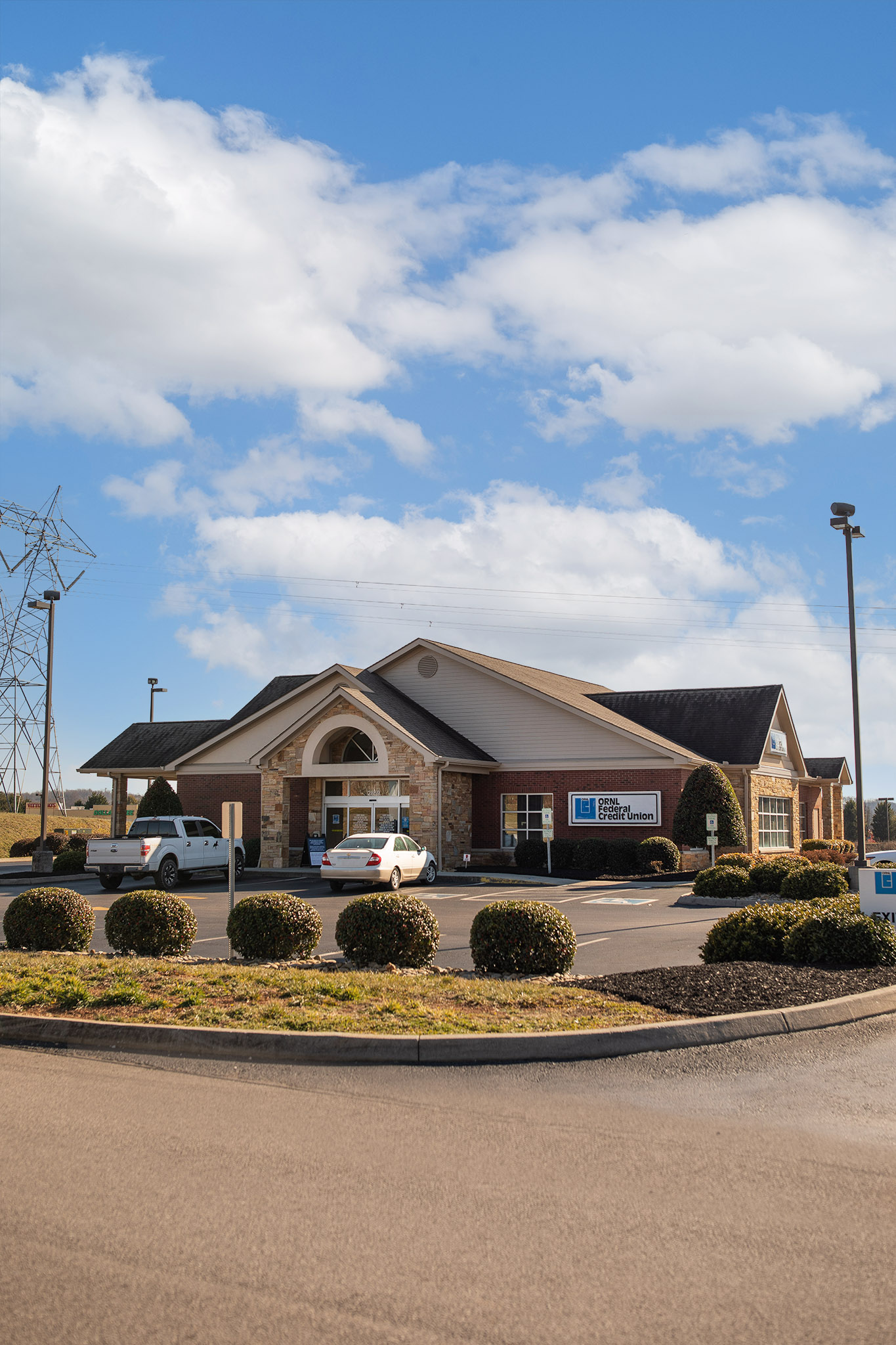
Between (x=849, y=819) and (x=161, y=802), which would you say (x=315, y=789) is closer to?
(x=161, y=802)

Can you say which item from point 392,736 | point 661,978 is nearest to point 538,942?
point 661,978

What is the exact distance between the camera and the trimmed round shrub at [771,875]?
22.0 metres

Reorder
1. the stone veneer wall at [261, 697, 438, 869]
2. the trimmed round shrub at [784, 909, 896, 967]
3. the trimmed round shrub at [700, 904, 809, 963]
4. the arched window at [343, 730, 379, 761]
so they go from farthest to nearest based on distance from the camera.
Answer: the arched window at [343, 730, 379, 761], the stone veneer wall at [261, 697, 438, 869], the trimmed round shrub at [700, 904, 809, 963], the trimmed round shrub at [784, 909, 896, 967]

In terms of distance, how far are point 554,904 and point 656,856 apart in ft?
28.2

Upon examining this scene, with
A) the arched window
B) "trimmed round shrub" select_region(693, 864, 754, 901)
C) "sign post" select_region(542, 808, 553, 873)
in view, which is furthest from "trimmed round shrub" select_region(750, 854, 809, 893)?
the arched window

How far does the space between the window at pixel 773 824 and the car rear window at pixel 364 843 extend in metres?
16.4

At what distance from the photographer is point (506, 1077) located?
752 centimetres

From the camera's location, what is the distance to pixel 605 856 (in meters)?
31.4

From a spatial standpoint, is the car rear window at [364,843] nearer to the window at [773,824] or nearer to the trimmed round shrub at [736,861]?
the trimmed round shrub at [736,861]

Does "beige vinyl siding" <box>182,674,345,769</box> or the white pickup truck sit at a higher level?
"beige vinyl siding" <box>182,674,345,769</box>

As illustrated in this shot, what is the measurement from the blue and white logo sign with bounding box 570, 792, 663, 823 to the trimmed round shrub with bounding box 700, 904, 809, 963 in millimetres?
20212

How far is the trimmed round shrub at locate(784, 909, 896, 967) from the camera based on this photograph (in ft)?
37.7

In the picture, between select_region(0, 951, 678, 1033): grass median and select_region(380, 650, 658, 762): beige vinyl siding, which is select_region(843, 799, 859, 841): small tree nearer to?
select_region(380, 650, 658, 762): beige vinyl siding

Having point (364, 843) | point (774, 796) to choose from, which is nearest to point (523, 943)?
point (364, 843)
